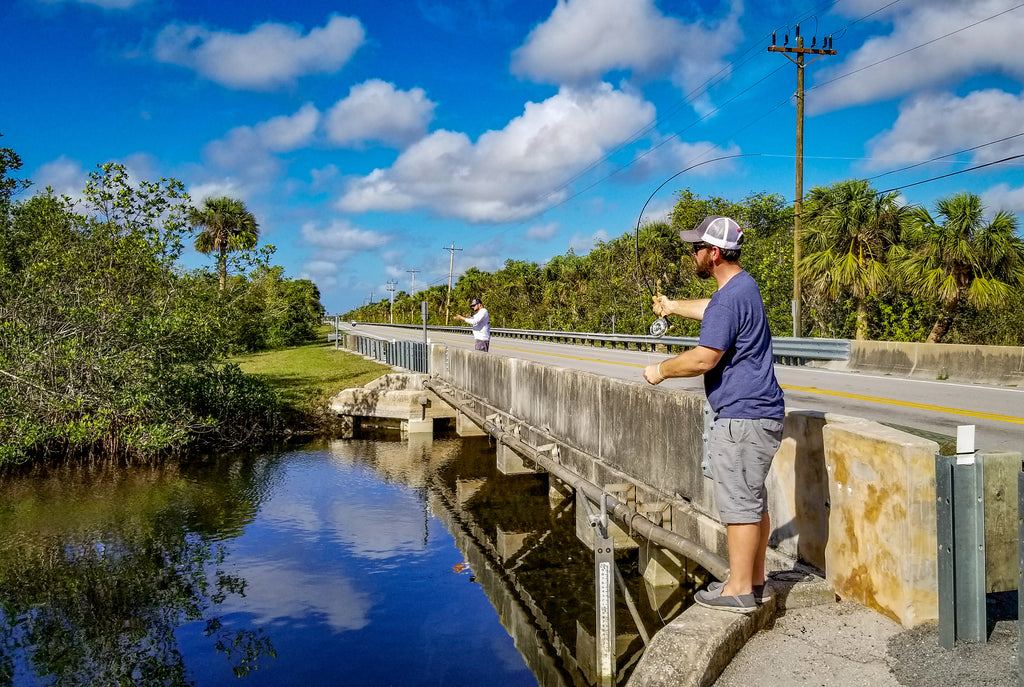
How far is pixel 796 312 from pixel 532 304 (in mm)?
32262

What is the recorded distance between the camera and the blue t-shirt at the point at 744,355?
400cm

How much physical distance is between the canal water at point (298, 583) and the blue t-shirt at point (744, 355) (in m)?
3.35

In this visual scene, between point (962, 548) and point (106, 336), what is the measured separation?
53.4 ft

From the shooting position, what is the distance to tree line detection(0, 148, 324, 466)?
15.5 metres

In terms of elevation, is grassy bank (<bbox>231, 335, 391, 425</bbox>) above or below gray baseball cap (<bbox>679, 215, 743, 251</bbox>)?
below

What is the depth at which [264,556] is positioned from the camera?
10648mm

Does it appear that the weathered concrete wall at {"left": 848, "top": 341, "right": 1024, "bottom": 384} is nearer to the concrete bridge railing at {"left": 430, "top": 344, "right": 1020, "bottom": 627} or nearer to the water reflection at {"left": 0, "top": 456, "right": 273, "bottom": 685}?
the concrete bridge railing at {"left": 430, "top": 344, "right": 1020, "bottom": 627}

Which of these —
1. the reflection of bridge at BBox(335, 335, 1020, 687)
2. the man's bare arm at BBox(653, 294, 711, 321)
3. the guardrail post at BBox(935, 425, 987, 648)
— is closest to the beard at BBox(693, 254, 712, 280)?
the man's bare arm at BBox(653, 294, 711, 321)

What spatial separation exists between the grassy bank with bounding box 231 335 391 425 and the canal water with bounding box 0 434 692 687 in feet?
18.1

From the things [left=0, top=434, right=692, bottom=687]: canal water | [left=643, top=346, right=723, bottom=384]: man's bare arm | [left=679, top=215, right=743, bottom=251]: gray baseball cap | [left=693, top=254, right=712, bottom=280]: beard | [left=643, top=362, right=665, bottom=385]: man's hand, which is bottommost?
[left=0, top=434, right=692, bottom=687]: canal water

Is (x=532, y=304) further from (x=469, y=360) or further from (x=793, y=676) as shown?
(x=793, y=676)

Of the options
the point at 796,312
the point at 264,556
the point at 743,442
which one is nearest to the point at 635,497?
the point at 743,442

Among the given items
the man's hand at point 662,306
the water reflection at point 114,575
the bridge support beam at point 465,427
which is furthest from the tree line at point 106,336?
the man's hand at point 662,306

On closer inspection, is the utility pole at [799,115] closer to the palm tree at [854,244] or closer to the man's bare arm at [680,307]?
the palm tree at [854,244]
